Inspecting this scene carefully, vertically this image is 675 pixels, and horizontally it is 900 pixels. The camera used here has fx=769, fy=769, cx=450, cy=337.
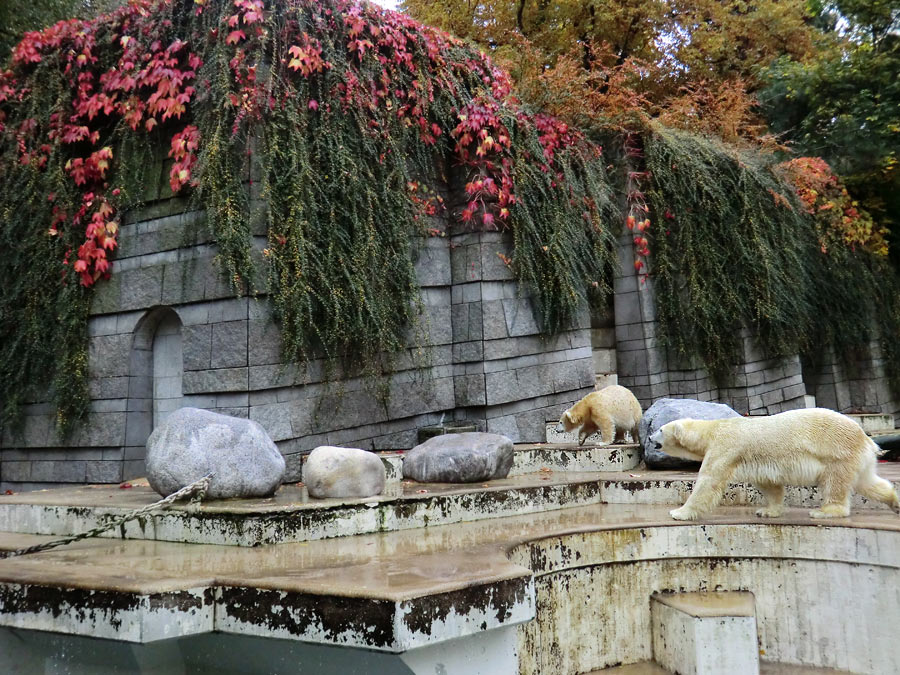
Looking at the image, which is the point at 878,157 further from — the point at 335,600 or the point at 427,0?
the point at 335,600

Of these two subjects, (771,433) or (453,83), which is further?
(453,83)

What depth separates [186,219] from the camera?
6812 millimetres

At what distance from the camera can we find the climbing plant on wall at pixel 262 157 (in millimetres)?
6582

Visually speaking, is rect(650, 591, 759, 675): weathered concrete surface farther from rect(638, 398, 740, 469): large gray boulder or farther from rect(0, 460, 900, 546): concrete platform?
rect(638, 398, 740, 469): large gray boulder

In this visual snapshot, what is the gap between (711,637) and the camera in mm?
4035

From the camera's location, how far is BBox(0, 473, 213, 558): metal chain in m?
3.94

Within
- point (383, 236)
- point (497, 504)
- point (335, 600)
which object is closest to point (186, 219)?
point (383, 236)

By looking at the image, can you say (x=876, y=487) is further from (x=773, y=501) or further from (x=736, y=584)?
(x=736, y=584)

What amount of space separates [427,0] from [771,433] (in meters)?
10.4

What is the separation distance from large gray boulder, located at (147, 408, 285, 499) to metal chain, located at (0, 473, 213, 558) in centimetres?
8

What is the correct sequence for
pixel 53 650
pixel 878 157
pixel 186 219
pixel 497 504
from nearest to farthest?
pixel 53 650 → pixel 497 504 → pixel 186 219 → pixel 878 157

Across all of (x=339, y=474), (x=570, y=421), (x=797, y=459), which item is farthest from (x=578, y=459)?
(x=339, y=474)

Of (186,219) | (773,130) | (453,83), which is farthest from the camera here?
(773,130)

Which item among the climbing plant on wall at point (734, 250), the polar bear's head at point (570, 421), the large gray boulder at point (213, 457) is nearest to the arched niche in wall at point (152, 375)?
the large gray boulder at point (213, 457)
